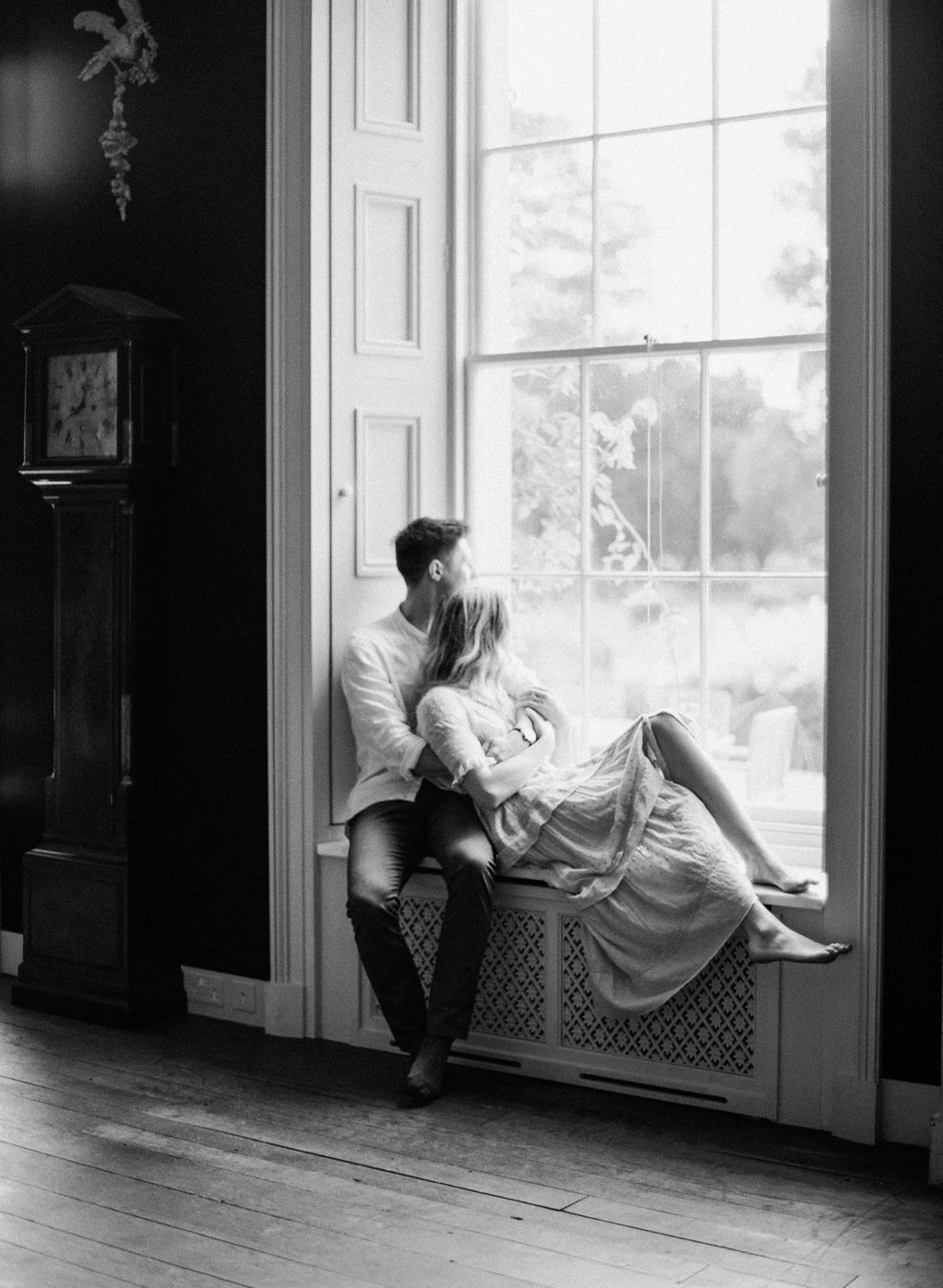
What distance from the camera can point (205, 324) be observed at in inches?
190

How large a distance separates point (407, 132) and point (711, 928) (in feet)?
8.18

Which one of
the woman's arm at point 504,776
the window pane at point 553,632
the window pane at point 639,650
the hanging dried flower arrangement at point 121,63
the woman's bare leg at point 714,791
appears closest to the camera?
the woman's bare leg at point 714,791

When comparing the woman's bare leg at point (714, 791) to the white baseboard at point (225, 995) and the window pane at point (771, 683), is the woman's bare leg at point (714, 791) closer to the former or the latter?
the window pane at point (771, 683)

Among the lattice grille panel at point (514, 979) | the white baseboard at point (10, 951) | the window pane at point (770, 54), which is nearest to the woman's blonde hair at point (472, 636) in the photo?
the lattice grille panel at point (514, 979)

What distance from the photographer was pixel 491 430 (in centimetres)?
482

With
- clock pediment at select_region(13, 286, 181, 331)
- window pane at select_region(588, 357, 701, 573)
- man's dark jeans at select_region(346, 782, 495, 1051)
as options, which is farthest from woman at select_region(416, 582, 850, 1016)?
clock pediment at select_region(13, 286, 181, 331)

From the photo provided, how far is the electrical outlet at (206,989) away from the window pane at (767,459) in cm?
197

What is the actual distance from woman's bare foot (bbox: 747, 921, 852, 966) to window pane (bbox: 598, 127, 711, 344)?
65.5 inches

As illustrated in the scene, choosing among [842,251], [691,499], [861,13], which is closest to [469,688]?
[691,499]

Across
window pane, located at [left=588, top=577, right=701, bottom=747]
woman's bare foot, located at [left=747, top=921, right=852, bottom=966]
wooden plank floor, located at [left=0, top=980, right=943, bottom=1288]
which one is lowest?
wooden plank floor, located at [left=0, top=980, right=943, bottom=1288]

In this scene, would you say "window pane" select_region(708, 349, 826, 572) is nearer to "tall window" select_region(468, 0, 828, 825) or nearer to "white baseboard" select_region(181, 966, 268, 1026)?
"tall window" select_region(468, 0, 828, 825)

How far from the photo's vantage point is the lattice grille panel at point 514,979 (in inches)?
165

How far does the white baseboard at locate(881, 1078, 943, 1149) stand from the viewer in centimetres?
366

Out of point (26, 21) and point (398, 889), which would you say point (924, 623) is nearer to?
point (398, 889)
